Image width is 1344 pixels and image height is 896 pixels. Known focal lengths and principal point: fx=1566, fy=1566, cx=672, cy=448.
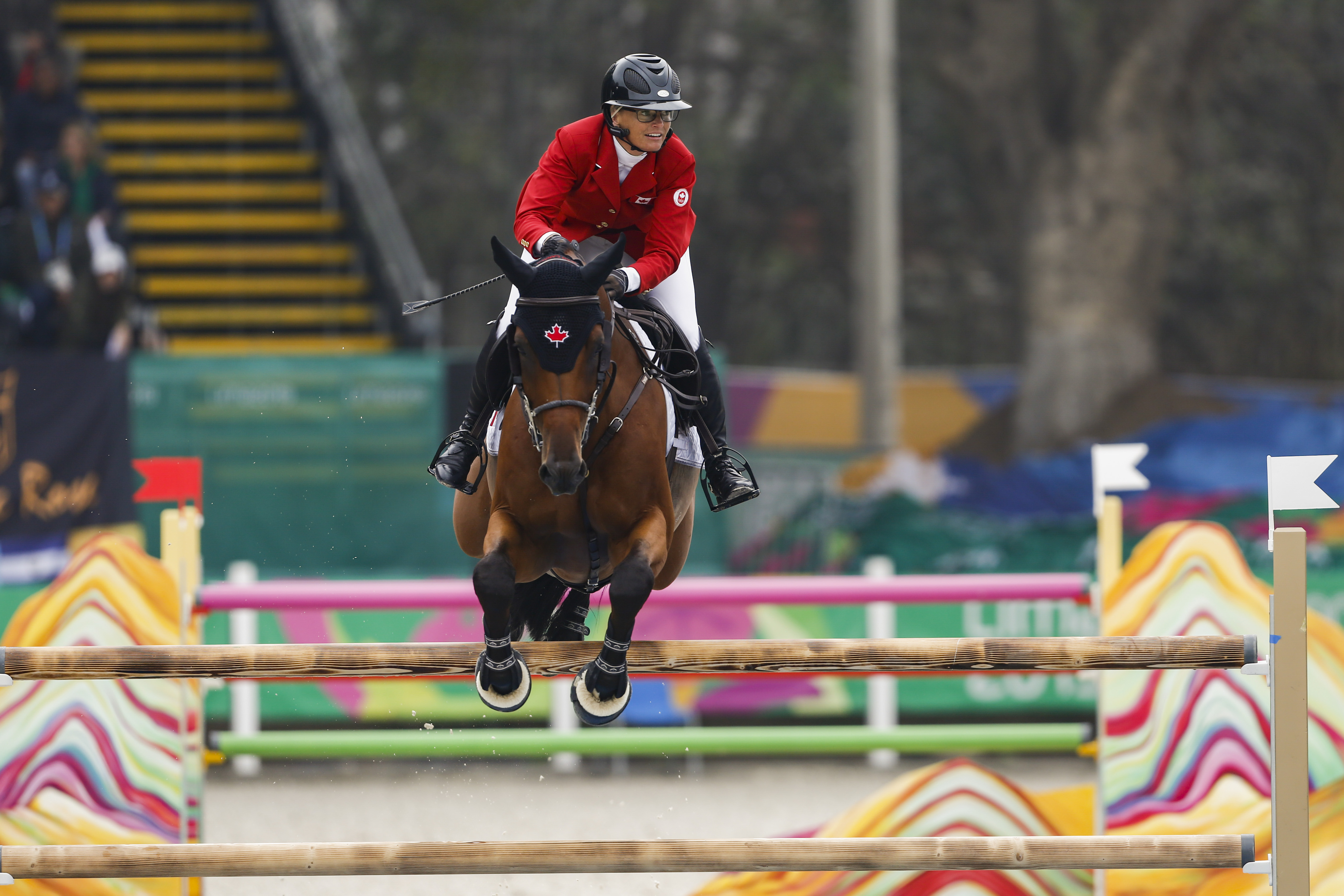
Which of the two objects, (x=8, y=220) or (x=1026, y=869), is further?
(x=8, y=220)

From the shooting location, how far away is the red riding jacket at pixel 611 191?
441 centimetres

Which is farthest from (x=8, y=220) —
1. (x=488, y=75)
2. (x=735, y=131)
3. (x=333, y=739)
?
(x=735, y=131)

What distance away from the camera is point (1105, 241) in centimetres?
1443

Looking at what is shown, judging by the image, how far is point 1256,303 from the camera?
24844 millimetres

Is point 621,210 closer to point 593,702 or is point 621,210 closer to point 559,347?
point 559,347

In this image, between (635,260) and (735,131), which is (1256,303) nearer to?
(735,131)

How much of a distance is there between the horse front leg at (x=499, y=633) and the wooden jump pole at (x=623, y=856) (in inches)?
14.2

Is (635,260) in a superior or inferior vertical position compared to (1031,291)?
inferior

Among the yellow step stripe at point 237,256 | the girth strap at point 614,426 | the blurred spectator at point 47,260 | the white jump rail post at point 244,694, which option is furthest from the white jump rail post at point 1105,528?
the yellow step stripe at point 237,256

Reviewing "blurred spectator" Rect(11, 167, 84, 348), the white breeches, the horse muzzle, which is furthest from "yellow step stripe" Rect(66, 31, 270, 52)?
the horse muzzle

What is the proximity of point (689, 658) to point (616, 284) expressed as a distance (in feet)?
3.40

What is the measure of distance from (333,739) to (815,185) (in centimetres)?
1947

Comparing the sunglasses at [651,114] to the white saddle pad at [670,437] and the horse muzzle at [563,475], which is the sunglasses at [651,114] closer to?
the white saddle pad at [670,437]

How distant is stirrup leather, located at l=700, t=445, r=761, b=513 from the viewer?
180 inches
